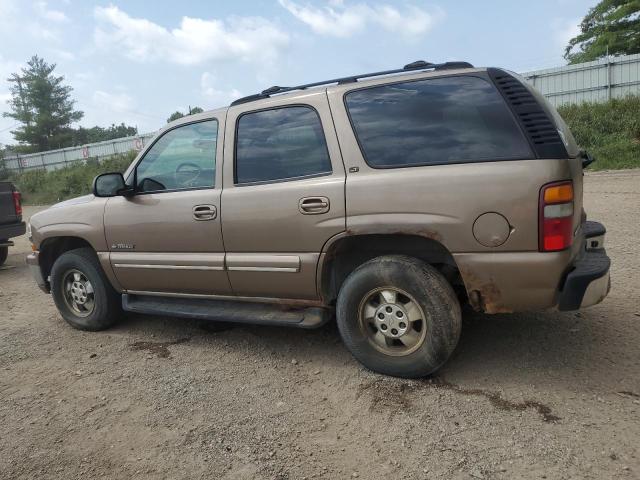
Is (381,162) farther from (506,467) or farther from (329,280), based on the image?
(506,467)

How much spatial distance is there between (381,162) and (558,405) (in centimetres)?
172

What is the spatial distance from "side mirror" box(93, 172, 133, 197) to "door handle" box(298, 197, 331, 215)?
63.8 inches

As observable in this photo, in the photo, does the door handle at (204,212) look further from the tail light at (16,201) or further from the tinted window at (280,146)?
the tail light at (16,201)

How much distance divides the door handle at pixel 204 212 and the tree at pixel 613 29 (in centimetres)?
2681

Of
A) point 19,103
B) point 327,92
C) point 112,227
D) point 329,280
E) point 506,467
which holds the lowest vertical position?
point 506,467

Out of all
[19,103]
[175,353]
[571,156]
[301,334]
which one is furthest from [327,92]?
[19,103]

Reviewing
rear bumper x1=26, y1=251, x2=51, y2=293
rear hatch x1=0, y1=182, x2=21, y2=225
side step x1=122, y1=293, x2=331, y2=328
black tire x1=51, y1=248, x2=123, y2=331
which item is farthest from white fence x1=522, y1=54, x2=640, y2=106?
rear bumper x1=26, y1=251, x2=51, y2=293

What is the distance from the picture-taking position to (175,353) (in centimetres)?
402

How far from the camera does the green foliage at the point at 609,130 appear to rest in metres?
14.7

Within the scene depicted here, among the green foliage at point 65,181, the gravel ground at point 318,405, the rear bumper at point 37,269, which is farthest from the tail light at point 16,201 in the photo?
the green foliage at point 65,181

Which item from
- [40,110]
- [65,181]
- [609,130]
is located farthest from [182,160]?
[40,110]

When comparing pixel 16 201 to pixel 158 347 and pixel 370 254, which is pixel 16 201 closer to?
pixel 158 347

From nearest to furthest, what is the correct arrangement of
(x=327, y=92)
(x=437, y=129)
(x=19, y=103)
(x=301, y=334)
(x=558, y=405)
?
(x=558, y=405)
(x=437, y=129)
(x=327, y=92)
(x=301, y=334)
(x=19, y=103)

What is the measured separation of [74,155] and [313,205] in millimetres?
35801
